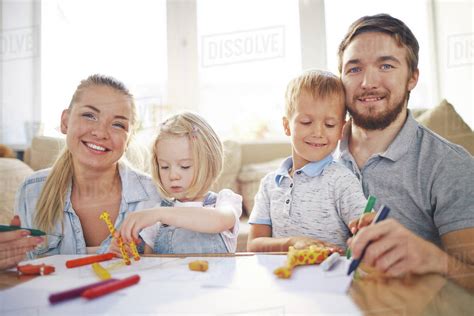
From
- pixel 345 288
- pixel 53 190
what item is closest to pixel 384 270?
pixel 345 288

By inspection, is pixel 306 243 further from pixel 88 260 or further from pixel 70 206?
pixel 70 206

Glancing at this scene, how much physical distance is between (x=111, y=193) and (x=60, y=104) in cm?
18

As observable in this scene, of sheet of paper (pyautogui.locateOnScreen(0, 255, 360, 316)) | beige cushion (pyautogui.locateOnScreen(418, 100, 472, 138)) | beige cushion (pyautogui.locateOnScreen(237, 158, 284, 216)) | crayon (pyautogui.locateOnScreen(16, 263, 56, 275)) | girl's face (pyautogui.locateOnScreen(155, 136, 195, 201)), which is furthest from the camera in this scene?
beige cushion (pyautogui.locateOnScreen(237, 158, 284, 216))

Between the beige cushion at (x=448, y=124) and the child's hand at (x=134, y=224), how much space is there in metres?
0.45

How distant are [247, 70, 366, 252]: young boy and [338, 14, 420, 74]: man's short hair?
9 centimetres

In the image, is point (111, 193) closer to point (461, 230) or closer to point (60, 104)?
point (60, 104)

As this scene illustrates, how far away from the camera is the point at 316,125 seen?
26.2 inches

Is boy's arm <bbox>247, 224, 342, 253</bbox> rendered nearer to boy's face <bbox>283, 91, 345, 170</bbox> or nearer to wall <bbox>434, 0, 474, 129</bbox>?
boy's face <bbox>283, 91, 345, 170</bbox>

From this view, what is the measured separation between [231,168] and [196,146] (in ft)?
2.07

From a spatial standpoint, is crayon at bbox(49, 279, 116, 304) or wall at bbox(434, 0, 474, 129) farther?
wall at bbox(434, 0, 474, 129)

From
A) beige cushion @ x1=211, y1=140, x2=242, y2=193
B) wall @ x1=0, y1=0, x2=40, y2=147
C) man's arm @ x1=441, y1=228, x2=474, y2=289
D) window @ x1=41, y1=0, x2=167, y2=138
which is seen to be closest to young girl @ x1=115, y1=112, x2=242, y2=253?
window @ x1=41, y1=0, x2=167, y2=138

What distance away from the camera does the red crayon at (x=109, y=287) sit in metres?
0.39

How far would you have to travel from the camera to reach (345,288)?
0.39 m

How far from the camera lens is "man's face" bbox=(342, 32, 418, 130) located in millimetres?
599
